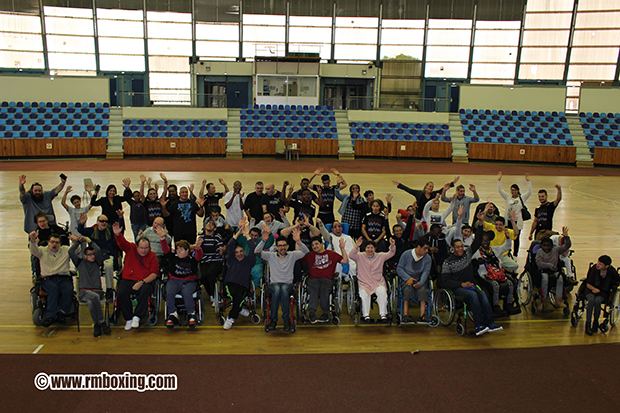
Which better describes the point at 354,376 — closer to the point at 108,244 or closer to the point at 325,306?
the point at 325,306

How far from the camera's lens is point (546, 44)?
3297cm

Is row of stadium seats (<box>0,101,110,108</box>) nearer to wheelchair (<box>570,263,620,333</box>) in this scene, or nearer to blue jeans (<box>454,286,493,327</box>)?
blue jeans (<box>454,286,493,327</box>)

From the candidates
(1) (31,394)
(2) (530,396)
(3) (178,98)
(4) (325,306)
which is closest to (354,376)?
(4) (325,306)

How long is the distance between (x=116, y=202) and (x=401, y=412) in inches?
255

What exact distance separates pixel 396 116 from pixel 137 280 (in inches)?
1065

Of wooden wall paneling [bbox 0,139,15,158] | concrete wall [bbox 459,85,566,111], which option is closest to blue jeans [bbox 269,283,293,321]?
wooden wall paneling [bbox 0,139,15,158]

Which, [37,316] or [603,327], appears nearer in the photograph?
[37,316]

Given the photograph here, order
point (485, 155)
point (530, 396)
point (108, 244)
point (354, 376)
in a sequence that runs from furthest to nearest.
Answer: point (485, 155), point (108, 244), point (354, 376), point (530, 396)

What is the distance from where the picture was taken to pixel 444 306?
6.88 m

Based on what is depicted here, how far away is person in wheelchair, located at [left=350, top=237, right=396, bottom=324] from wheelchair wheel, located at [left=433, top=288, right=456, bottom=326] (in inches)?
31.7

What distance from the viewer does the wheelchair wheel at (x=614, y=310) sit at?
21.6 ft

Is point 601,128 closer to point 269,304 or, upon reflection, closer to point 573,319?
point 573,319

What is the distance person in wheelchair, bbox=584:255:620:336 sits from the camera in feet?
21.2

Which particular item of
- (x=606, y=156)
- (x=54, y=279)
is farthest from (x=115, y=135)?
(x=606, y=156)
